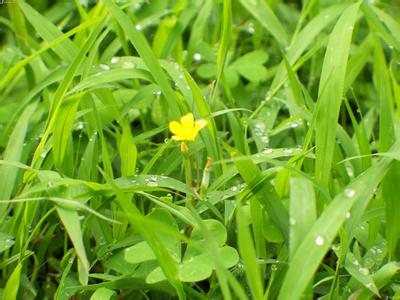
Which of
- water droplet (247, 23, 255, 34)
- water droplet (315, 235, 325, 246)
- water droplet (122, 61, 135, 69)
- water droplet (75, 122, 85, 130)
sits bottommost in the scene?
water droplet (315, 235, 325, 246)

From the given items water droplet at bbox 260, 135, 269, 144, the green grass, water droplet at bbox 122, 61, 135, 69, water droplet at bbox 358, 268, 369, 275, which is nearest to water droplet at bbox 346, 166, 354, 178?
the green grass

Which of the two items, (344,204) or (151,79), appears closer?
(344,204)

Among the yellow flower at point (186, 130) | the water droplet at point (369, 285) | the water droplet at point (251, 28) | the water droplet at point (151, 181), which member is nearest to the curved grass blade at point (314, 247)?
the water droplet at point (369, 285)

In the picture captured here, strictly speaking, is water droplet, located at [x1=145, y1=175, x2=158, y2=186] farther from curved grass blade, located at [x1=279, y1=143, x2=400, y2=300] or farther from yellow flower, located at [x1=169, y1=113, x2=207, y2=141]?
curved grass blade, located at [x1=279, y1=143, x2=400, y2=300]

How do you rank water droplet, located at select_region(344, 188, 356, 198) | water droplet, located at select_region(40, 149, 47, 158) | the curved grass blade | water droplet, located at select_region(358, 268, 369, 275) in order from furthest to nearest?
water droplet, located at select_region(40, 149, 47, 158) < water droplet, located at select_region(358, 268, 369, 275) < water droplet, located at select_region(344, 188, 356, 198) < the curved grass blade

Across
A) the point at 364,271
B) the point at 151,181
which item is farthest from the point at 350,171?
the point at 151,181

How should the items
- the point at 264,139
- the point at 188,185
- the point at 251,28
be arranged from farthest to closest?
the point at 251,28
the point at 264,139
the point at 188,185

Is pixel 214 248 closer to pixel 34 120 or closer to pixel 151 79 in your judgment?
pixel 151 79

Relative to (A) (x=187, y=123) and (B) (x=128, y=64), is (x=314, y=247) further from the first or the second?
(B) (x=128, y=64)

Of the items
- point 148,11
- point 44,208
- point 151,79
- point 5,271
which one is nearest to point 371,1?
point 148,11
